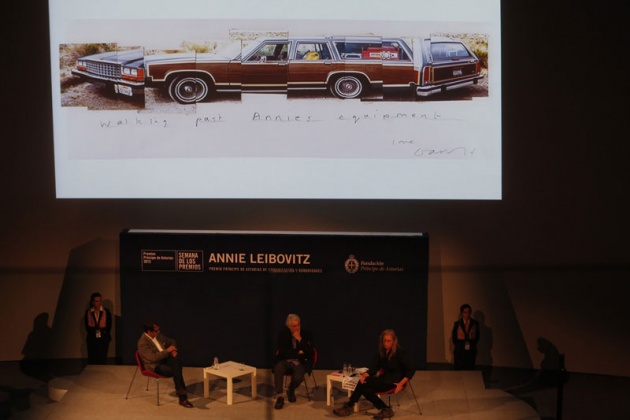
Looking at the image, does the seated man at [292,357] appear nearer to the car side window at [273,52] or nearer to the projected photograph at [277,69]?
the projected photograph at [277,69]

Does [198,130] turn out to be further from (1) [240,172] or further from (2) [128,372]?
(2) [128,372]

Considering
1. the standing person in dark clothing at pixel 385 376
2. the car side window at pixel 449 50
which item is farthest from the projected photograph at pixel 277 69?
the standing person in dark clothing at pixel 385 376

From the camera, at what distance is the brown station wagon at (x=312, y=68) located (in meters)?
9.29

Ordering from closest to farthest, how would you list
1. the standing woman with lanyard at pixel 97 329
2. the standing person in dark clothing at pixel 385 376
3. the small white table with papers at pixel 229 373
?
the standing person in dark clothing at pixel 385 376 → the small white table with papers at pixel 229 373 → the standing woman with lanyard at pixel 97 329

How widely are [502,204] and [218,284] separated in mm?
3081

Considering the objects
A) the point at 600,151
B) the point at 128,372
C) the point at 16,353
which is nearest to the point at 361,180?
the point at 600,151

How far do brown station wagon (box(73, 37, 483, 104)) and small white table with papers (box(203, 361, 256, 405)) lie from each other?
2.81 metres

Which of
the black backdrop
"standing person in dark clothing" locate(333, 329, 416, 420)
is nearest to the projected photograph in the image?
the black backdrop

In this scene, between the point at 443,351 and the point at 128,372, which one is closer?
the point at 128,372

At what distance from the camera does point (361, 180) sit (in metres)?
9.38

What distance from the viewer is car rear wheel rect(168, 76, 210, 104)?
30.9 ft

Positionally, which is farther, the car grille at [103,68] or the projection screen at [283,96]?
the car grille at [103,68]

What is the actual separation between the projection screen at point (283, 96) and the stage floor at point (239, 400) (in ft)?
6.29

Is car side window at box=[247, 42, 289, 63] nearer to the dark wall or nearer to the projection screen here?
the projection screen
